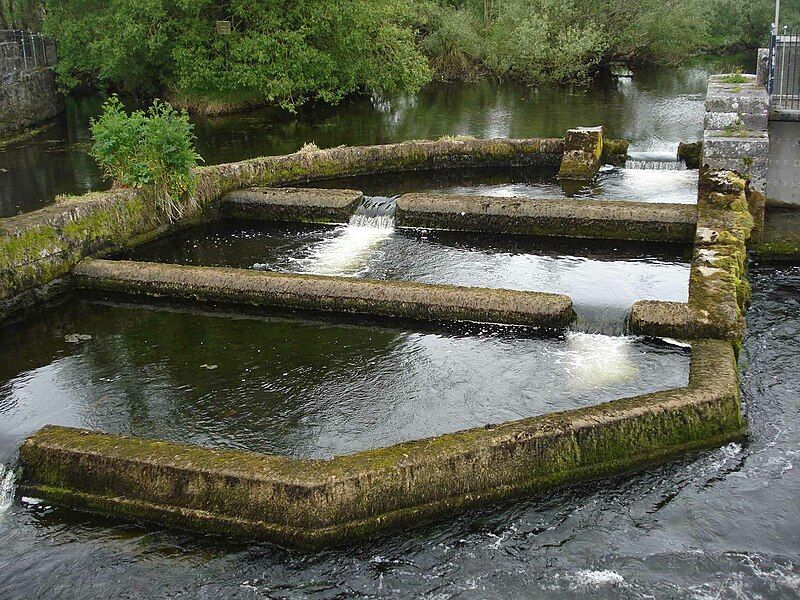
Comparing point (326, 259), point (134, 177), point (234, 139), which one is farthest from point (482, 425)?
point (234, 139)

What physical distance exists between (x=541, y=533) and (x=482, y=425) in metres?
1.49

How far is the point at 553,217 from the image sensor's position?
13.6m

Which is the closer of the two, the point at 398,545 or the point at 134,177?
the point at 398,545

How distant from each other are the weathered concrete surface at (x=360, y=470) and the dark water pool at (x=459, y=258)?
237cm

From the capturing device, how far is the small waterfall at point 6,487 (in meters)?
7.51

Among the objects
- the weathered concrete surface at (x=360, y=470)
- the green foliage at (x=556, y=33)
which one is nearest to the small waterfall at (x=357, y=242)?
the weathered concrete surface at (x=360, y=470)

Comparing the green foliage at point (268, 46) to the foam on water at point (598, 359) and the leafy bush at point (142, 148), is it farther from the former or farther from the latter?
the foam on water at point (598, 359)

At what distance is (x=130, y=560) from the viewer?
6676mm

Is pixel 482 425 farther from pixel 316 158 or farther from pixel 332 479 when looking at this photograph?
pixel 316 158

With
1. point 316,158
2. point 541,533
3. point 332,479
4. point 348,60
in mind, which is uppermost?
point 348,60

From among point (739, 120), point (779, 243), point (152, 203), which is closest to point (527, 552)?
point (779, 243)

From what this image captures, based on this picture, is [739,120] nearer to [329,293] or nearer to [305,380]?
[329,293]

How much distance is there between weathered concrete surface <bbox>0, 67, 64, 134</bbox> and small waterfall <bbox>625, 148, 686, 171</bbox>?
1752 cm

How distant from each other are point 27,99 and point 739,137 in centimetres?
2246
